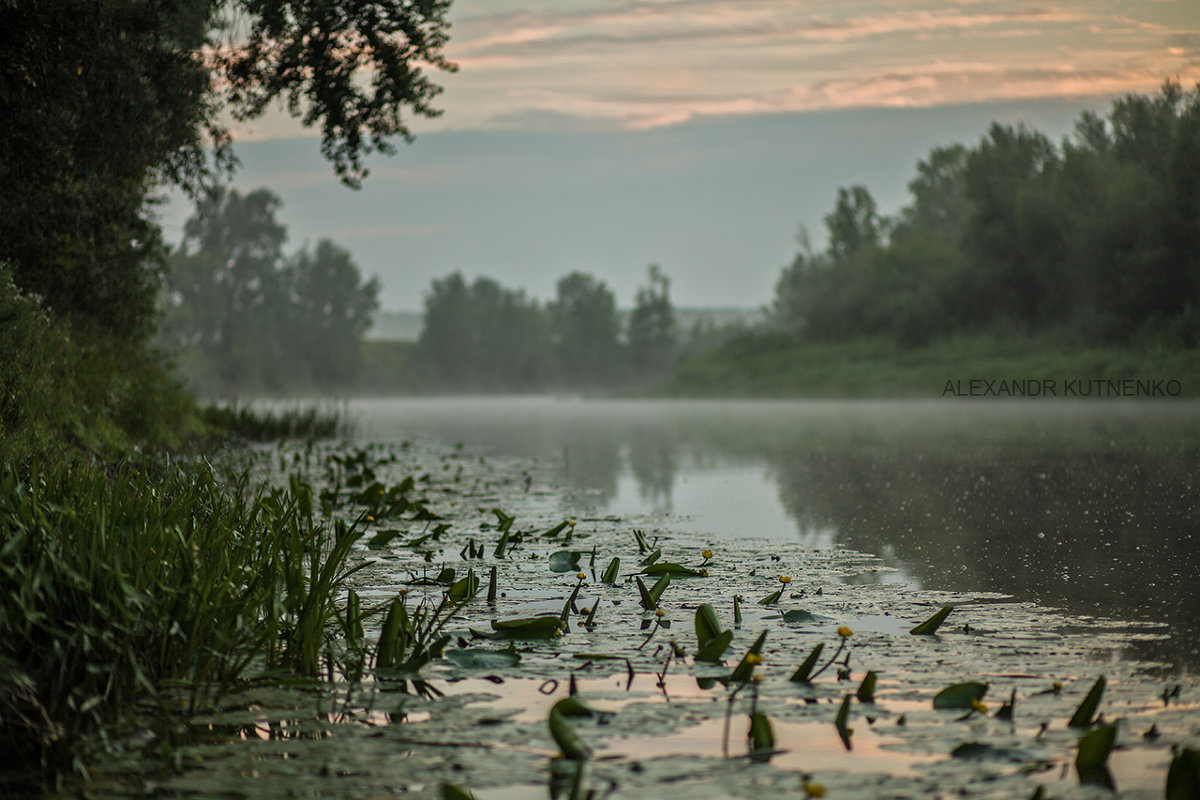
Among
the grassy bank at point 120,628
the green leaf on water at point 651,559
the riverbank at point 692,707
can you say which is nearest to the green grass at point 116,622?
the grassy bank at point 120,628

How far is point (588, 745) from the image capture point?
11.5 feet

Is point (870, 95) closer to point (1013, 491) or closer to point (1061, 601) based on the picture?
point (1013, 491)

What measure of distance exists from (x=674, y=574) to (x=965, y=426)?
1731 centimetres

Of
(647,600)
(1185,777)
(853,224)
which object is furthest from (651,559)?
(853,224)

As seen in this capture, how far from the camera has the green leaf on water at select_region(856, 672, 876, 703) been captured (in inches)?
153

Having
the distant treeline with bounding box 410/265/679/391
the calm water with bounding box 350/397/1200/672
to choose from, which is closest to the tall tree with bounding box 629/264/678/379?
the distant treeline with bounding box 410/265/679/391

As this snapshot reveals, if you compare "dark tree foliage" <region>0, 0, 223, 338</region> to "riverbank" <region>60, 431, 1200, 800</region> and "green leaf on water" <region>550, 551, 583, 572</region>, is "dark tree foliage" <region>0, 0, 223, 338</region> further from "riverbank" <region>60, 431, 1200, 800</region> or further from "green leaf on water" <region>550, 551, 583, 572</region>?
"green leaf on water" <region>550, 551, 583, 572</region>

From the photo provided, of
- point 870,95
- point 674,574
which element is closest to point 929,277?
point 870,95

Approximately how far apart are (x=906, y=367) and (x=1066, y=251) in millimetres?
8122

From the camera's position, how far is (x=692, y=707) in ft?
12.7

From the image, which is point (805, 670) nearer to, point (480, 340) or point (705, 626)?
point (705, 626)

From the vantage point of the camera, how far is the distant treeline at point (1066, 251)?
126 feet

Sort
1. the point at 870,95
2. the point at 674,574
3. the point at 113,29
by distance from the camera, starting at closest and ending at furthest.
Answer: the point at 674,574
the point at 113,29
the point at 870,95

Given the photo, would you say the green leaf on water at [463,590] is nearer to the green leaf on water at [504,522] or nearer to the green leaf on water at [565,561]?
the green leaf on water at [565,561]
